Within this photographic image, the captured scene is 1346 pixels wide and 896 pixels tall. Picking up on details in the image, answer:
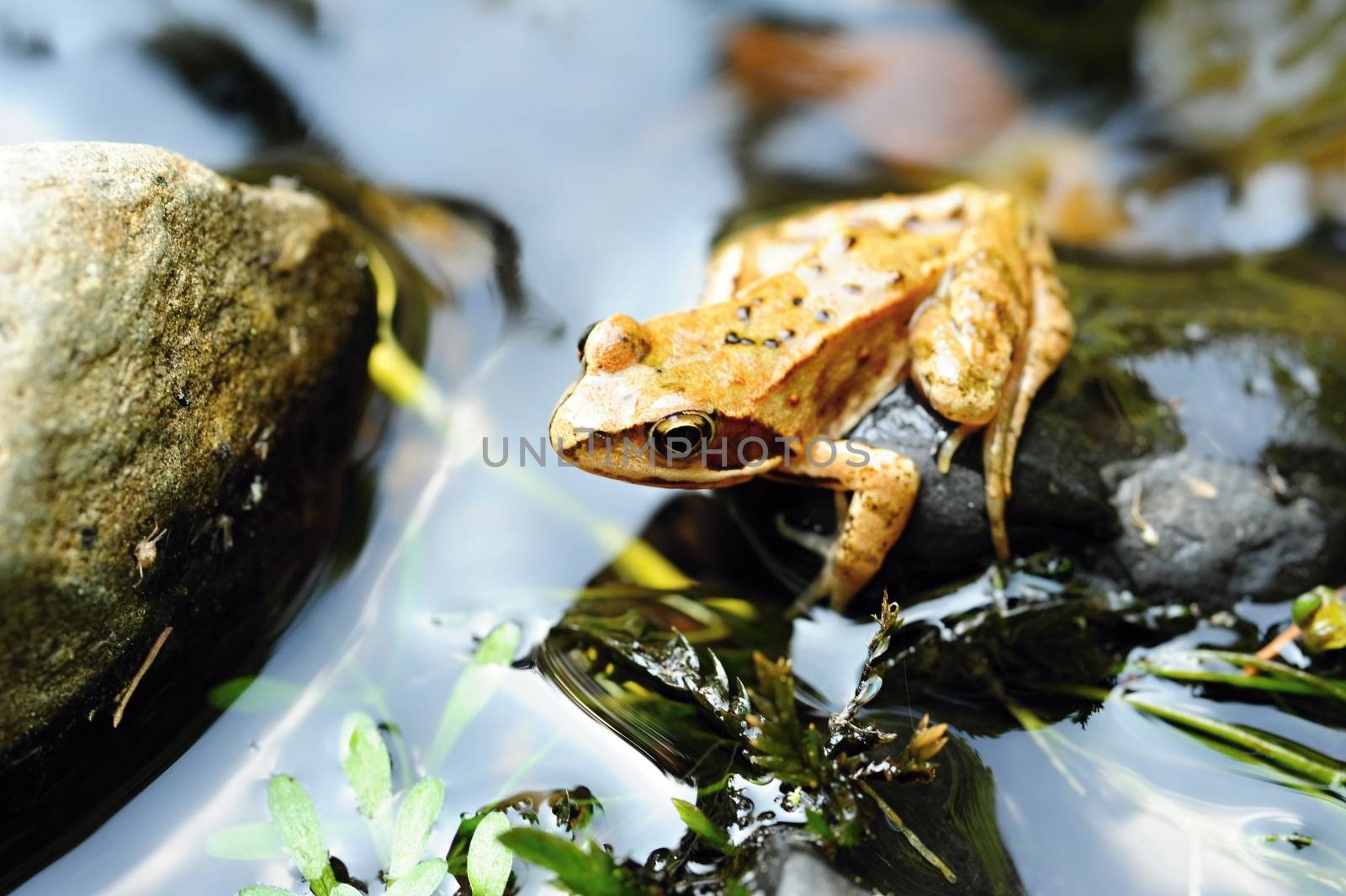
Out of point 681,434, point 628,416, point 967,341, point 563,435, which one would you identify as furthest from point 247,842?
point 967,341

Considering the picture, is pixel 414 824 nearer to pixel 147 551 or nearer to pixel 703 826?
pixel 703 826

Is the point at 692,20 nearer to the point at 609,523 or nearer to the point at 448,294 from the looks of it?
the point at 448,294

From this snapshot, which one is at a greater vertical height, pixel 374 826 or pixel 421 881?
pixel 374 826

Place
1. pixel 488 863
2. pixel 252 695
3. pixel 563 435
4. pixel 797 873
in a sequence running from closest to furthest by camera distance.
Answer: pixel 797 873, pixel 488 863, pixel 563 435, pixel 252 695

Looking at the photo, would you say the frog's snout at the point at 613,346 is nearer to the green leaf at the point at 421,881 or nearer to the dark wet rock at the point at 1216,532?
the green leaf at the point at 421,881

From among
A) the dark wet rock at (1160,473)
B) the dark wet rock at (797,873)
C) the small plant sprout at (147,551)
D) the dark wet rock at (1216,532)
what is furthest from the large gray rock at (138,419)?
the dark wet rock at (1216,532)

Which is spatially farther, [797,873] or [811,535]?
[811,535]

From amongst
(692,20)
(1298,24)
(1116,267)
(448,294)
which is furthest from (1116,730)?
(1298,24)
